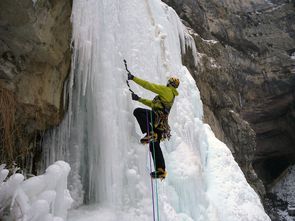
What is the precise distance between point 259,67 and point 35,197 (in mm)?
14428

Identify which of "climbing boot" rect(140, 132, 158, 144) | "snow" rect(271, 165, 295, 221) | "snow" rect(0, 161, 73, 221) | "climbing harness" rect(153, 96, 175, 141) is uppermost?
"snow" rect(271, 165, 295, 221)

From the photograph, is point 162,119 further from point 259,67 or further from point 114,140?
point 259,67

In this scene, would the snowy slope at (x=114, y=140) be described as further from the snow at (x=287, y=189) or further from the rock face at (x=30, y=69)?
the snow at (x=287, y=189)

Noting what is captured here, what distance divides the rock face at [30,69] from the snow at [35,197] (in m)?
1.13

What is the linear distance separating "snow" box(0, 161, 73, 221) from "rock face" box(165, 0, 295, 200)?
895cm

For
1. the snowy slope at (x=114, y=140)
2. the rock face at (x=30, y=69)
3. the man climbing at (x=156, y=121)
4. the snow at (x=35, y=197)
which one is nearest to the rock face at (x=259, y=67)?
the snowy slope at (x=114, y=140)

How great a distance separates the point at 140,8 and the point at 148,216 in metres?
3.22

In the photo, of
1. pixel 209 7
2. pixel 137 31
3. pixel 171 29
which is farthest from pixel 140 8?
pixel 209 7

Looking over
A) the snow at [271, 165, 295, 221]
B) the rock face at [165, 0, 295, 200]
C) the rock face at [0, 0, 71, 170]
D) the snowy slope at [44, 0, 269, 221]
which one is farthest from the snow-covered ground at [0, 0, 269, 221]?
the snow at [271, 165, 295, 221]

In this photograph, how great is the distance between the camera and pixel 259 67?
16.0 meters

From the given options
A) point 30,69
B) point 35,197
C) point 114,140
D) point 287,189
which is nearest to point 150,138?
point 114,140

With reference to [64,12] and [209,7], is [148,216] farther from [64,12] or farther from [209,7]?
[209,7]

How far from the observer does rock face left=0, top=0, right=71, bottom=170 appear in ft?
11.7

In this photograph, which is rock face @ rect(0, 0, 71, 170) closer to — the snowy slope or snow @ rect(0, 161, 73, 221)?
the snowy slope
